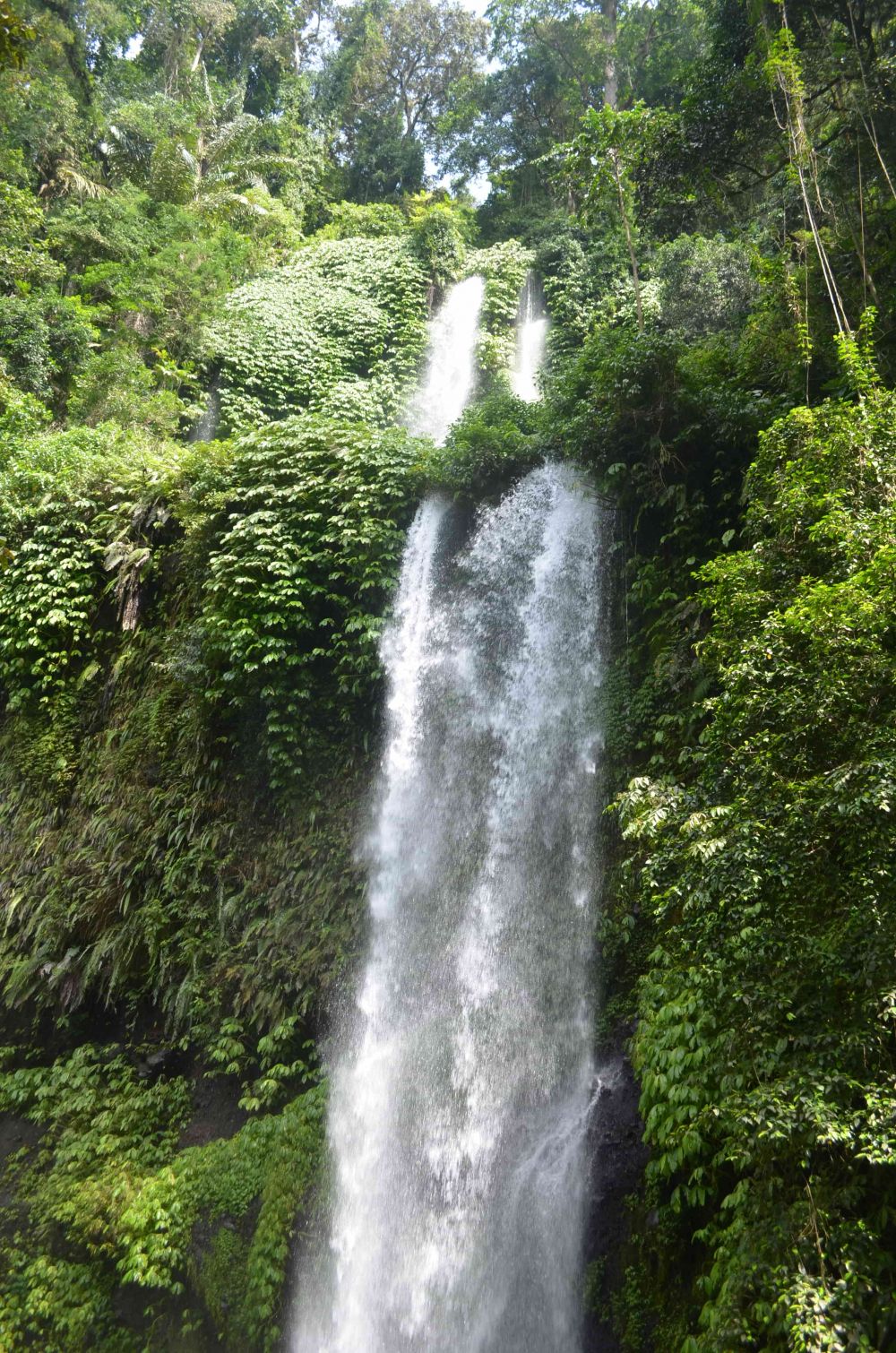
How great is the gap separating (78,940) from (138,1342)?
3497mm

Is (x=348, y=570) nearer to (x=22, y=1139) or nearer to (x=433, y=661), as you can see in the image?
(x=433, y=661)

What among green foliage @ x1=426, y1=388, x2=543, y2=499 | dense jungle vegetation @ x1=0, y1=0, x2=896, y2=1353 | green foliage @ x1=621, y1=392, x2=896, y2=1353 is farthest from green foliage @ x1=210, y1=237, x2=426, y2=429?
green foliage @ x1=621, y1=392, x2=896, y2=1353

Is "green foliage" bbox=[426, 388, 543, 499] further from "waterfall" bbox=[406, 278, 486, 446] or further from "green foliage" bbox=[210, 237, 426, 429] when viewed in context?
"waterfall" bbox=[406, 278, 486, 446]

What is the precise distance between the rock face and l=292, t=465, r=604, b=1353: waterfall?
0.12 m

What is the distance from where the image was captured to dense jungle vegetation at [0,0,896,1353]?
3658 millimetres

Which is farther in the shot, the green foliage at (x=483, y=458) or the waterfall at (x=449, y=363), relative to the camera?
the waterfall at (x=449, y=363)

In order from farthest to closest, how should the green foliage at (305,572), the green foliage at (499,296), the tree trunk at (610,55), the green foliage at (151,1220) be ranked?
1. the tree trunk at (610,55)
2. the green foliage at (499,296)
3. the green foliage at (305,572)
4. the green foliage at (151,1220)

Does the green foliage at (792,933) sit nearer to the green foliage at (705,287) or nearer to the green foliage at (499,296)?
the green foliage at (705,287)

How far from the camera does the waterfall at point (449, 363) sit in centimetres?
1480

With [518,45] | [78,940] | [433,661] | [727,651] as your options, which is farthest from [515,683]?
[518,45]

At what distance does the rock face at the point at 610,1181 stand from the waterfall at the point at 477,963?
0.12 meters

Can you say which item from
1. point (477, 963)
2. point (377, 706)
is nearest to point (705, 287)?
point (377, 706)

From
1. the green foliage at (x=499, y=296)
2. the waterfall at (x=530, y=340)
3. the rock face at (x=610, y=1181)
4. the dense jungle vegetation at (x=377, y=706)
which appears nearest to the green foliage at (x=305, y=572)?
the dense jungle vegetation at (x=377, y=706)

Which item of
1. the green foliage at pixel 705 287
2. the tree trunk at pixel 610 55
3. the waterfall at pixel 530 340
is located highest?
the tree trunk at pixel 610 55
